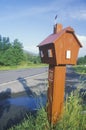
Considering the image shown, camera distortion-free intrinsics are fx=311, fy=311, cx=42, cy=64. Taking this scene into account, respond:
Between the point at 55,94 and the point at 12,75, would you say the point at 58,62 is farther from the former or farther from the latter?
the point at 12,75

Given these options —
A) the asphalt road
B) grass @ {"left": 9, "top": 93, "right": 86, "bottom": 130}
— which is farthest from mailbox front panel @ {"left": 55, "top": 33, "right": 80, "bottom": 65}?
the asphalt road

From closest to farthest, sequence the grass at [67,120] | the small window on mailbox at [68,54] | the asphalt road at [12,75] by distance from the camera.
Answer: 1. the grass at [67,120]
2. the small window on mailbox at [68,54]
3. the asphalt road at [12,75]

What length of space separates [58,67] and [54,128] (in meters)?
0.98

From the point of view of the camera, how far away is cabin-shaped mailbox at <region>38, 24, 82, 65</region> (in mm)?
4914

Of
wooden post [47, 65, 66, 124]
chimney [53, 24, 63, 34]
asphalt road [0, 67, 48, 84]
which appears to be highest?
chimney [53, 24, 63, 34]

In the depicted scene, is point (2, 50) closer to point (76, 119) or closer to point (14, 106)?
point (14, 106)

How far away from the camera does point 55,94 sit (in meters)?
4.92

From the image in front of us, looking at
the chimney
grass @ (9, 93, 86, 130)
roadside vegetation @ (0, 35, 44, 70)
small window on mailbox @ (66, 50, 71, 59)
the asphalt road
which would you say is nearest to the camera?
grass @ (9, 93, 86, 130)

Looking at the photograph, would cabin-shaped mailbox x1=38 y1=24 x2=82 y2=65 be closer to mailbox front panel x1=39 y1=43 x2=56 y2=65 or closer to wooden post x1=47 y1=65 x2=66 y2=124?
mailbox front panel x1=39 y1=43 x2=56 y2=65

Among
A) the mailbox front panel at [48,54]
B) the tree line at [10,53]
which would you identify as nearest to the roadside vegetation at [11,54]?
the tree line at [10,53]

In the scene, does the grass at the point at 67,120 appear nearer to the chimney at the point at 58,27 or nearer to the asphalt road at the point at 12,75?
the chimney at the point at 58,27

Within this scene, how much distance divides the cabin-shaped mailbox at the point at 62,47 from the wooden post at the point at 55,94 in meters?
0.17

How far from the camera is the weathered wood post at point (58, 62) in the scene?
492 centimetres

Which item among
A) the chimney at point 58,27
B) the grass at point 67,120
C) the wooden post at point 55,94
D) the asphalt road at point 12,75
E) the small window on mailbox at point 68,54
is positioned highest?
the chimney at point 58,27
